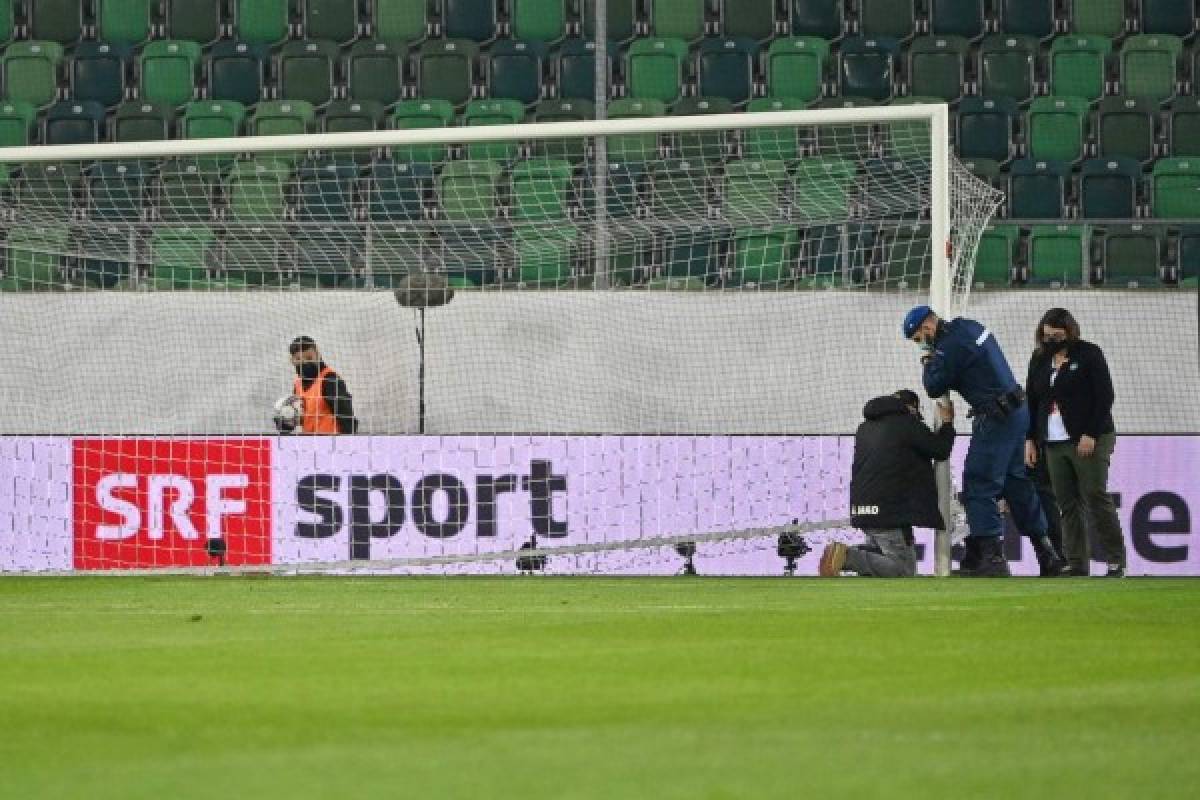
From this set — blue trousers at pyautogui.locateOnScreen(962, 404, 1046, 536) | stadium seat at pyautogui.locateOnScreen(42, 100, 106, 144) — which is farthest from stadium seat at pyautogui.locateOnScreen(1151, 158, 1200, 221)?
stadium seat at pyautogui.locateOnScreen(42, 100, 106, 144)

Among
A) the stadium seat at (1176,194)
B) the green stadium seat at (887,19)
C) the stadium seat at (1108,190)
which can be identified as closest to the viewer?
the stadium seat at (1176,194)

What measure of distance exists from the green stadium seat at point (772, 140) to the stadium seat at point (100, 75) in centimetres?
587

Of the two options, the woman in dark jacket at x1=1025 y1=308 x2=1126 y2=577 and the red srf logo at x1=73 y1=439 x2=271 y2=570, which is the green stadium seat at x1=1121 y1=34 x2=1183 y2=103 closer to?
the woman in dark jacket at x1=1025 y1=308 x2=1126 y2=577

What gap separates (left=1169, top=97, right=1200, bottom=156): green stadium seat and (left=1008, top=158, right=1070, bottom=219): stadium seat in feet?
4.30

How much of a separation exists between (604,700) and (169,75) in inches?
657

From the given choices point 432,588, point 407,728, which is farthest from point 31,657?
point 432,588

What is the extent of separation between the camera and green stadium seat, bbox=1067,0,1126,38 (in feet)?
71.8

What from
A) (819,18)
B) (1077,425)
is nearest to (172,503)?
(1077,425)

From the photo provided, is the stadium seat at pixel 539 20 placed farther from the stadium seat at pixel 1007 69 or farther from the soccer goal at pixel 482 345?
the stadium seat at pixel 1007 69

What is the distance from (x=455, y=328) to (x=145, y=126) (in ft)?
18.0

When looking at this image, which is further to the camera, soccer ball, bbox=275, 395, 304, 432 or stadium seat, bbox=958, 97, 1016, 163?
stadium seat, bbox=958, 97, 1016, 163

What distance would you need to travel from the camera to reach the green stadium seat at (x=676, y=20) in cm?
2184

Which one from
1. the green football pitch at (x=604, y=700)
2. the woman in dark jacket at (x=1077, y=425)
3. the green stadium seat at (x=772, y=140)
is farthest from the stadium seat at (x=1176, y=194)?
the green football pitch at (x=604, y=700)

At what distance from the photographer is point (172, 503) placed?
15.3 meters
